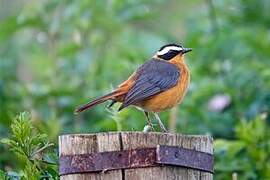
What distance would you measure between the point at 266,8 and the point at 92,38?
2.06 meters

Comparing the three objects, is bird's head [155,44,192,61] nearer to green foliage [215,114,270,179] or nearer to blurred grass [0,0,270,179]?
green foliage [215,114,270,179]

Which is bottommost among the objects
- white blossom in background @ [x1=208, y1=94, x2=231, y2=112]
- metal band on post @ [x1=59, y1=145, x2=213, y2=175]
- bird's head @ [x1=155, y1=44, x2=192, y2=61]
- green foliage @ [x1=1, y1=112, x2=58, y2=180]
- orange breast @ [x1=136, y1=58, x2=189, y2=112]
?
metal band on post @ [x1=59, y1=145, x2=213, y2=175]

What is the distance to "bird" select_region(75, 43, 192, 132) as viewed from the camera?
634 centimetres

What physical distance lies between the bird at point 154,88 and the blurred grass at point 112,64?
4.75 ft

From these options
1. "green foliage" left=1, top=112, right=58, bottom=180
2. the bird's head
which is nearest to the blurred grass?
the bird's head

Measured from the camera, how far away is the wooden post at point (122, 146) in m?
4.59

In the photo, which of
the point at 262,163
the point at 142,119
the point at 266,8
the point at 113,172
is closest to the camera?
the point at 113,172

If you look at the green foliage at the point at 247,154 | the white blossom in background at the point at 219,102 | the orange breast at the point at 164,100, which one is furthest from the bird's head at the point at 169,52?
the white blossom in background at the point at 219,102

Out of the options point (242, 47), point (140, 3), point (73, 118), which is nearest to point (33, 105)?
point (73, 118)

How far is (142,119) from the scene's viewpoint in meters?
7.99

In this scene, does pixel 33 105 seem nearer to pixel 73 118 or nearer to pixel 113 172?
pixel 73 118

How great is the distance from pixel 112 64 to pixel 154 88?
229 cm

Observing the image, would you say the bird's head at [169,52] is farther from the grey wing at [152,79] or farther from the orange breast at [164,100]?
the orange breast at [164,100]

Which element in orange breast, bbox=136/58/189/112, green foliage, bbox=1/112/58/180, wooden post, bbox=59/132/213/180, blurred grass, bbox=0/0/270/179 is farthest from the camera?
blurred grass, bbox=0/0/270/179
